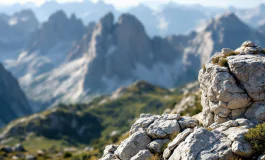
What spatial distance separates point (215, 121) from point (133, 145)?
10871 millimetres

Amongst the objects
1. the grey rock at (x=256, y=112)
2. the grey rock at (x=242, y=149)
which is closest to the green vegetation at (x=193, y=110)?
the grey rock at (x=256, y=112)

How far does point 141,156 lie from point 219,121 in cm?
1095

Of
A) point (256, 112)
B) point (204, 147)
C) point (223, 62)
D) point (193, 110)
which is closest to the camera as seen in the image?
point (204, 147)

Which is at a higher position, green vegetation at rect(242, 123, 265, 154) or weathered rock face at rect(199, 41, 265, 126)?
→ weathered rock face at rect(199, 41, 265, 126)

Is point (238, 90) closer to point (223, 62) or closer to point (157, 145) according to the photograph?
→ point (223, 62)

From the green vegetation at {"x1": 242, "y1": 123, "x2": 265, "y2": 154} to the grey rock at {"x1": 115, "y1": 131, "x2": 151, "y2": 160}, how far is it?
1235 centimetres

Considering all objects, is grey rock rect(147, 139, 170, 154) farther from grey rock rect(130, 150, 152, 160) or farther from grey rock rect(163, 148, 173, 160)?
grey rock rect(163, 148, 173, 160)

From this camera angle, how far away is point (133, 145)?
121 ft

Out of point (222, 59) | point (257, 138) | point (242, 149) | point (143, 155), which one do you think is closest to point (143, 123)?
point (143, 155)

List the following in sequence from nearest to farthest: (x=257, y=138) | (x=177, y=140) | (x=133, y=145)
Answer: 1. (x=257, y=138)
2. (x=177, y=140)
3. (x=133, y=145)

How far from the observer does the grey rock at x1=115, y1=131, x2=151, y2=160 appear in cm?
3641

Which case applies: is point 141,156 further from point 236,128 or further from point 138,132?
point 236,128

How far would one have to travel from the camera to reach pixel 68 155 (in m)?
167

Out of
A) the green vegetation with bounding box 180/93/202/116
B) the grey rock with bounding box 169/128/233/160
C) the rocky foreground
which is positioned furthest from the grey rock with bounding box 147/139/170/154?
the green vegetation with bounding box 180/93/202/116
